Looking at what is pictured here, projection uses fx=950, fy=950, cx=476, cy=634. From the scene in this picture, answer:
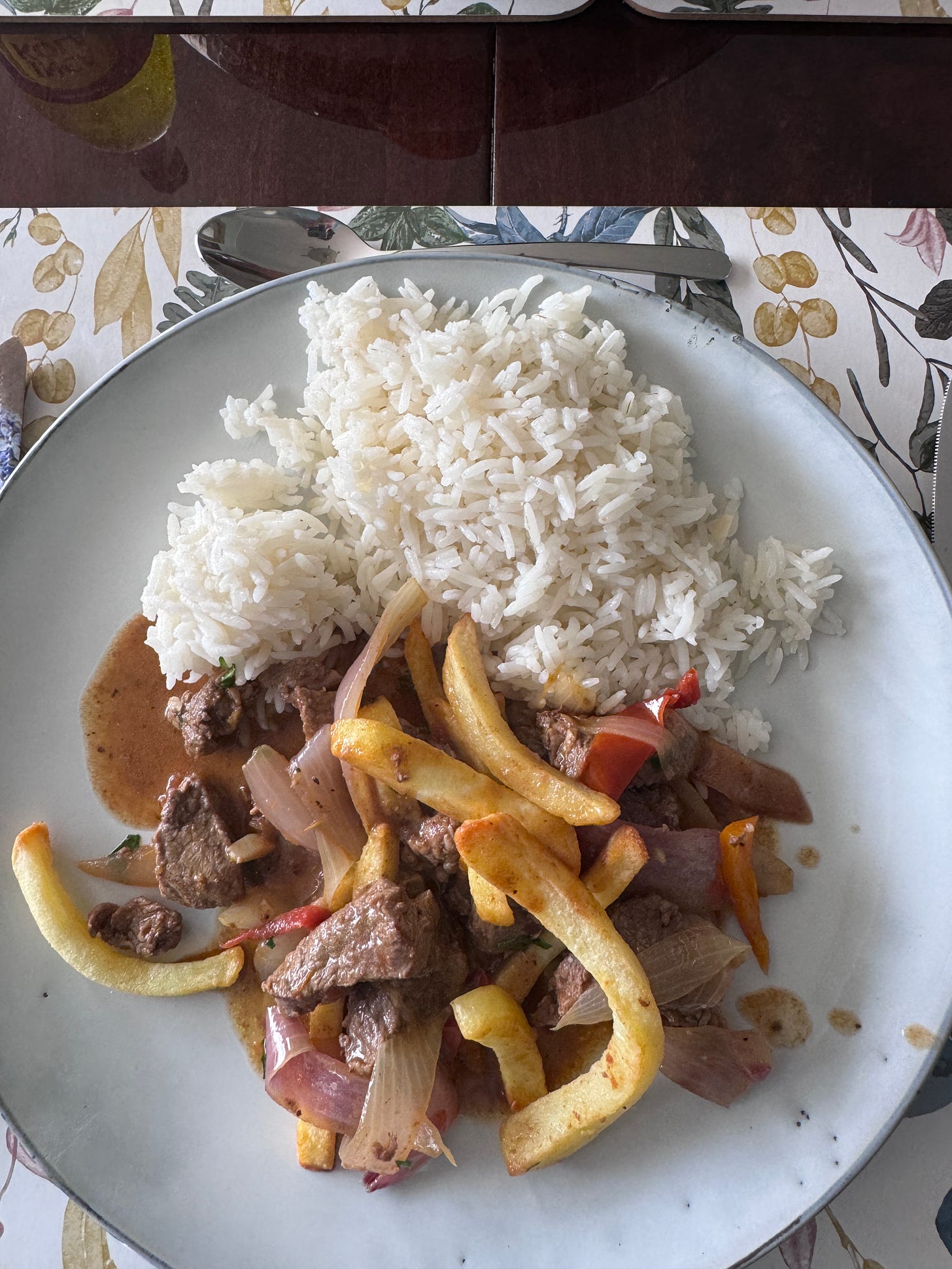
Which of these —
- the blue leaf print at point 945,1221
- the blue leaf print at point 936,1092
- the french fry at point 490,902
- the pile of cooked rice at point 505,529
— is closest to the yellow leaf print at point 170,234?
the pile of cooked rice at point 505,529

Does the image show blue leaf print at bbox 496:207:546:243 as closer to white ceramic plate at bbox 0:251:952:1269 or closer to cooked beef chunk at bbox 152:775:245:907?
white ceramic plate at bbox 0:251:952:1269

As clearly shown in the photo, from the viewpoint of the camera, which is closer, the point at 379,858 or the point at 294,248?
the point at 379,858

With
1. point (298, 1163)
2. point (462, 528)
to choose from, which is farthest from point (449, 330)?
point (298, 1163)

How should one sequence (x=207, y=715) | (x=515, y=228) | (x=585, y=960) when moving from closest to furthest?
(x=585, y=960)
(x=207, y=715)
(x=515, y=228)

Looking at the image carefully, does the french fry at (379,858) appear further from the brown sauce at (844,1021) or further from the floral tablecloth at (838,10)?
the floral tablecloth at (838,10)

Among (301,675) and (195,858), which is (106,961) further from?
(301,675)

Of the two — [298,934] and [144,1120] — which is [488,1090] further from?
[144,1120]

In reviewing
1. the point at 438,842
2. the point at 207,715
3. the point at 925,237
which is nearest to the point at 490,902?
the point at 438,842
